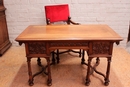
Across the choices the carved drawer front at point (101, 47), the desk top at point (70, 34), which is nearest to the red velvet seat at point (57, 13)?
the desk top at point (70, 34)

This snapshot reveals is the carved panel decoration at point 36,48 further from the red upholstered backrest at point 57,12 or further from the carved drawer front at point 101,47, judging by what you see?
the red upholstered backrest at point 57,12

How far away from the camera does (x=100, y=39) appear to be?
150cm

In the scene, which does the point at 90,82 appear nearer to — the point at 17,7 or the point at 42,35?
the point at 42,35

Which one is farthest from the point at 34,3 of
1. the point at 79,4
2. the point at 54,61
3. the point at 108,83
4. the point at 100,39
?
the point at 108,83

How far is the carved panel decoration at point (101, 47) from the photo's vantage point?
1.56 meters

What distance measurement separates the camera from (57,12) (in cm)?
249

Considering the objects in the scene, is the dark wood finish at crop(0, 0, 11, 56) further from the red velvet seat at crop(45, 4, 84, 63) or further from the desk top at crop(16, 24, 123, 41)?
the desk top at crop(16, 24, 123, 41)

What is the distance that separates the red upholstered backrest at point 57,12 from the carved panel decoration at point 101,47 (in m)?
1.12

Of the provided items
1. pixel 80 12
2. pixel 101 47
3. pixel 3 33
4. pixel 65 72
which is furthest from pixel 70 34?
pixel 3 33

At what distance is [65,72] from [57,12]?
3.43 feet

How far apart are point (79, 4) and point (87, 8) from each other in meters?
0.17

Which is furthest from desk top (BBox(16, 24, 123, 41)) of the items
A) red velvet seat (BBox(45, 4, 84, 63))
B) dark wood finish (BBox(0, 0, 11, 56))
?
dark wood finish (BBox(0, 0, 11, 56))

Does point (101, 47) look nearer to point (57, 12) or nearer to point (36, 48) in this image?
point (36, 48)

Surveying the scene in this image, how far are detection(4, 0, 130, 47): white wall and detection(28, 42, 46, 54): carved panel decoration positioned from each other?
4.49 feet
